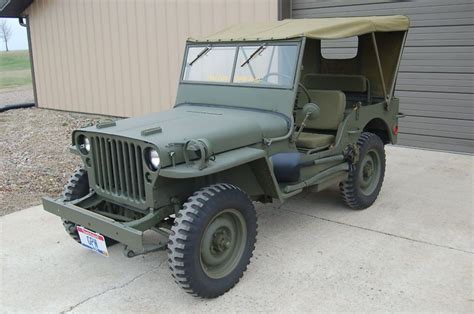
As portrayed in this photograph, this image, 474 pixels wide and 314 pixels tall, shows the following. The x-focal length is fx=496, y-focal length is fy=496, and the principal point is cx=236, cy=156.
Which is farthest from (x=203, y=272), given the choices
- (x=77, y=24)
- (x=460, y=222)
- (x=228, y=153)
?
(x=77, y=24)

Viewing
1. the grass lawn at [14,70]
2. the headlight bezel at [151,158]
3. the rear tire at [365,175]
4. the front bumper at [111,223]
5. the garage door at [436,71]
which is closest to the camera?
the front bumper at [111,223]

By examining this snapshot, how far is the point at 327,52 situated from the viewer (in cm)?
806

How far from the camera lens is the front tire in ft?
10.2

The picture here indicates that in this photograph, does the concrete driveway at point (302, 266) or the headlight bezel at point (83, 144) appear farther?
the headlight bezel at point (83, 144)

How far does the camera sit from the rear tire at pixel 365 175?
475cm

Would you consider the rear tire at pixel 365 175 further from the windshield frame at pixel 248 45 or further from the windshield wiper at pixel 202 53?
the windshield wiper at pixel 202 53

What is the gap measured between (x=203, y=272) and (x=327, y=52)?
5.67m

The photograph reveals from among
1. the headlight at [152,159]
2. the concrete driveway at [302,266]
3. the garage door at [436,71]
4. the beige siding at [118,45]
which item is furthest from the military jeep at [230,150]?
the beige siding at [118,45]

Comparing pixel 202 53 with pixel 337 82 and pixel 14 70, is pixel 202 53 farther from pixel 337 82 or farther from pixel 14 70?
pixel 14 70

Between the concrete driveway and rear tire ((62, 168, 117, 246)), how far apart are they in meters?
0.28

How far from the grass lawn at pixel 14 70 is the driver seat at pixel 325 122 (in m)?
15.7

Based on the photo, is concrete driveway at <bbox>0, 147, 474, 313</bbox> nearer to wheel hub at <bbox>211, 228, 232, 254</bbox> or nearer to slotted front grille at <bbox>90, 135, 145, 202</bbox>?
wheel hub at <bbox>211, 228, 232, 254</bbox>

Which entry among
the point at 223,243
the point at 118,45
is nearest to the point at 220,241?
the point at 223,243

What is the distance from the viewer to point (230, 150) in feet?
11.7
